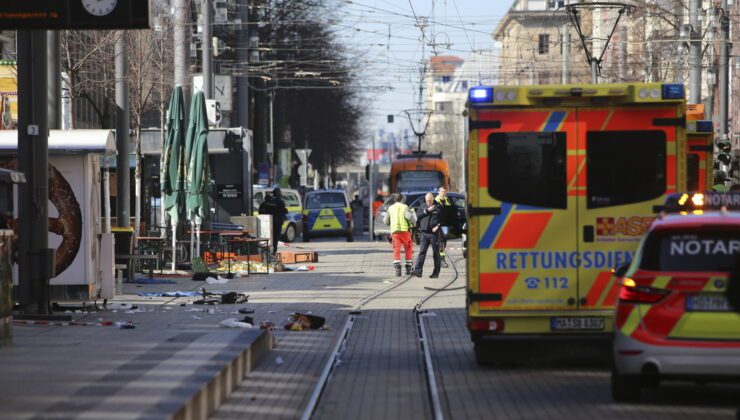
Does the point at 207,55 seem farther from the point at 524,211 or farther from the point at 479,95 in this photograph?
the point at 524,211

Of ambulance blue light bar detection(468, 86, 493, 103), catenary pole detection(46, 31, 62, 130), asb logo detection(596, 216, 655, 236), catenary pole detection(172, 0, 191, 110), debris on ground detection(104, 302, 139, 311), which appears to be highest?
catenary pole detection(172, 0, 191, 110)

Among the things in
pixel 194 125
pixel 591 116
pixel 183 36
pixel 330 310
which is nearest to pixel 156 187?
pixel 183 36

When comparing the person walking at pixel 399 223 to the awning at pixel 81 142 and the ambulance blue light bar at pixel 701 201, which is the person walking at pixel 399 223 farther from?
the ambulance blue light bar at pixel 701 201

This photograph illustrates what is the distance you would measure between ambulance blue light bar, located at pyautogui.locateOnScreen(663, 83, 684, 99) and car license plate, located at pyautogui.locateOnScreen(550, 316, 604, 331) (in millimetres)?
2224

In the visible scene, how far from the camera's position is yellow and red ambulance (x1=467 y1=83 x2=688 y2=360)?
14.3 meters

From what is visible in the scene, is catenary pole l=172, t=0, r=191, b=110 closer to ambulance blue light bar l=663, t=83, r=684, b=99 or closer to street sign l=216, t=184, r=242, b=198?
street sign l=216, t=184, r=242, b=198

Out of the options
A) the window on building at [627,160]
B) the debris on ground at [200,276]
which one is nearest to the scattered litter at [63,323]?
the window on building at [627,160]

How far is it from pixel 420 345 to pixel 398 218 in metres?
13.3

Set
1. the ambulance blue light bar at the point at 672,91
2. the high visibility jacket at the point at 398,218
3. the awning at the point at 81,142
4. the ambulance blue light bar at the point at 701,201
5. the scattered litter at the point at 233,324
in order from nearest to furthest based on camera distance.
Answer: the ambulance blue light bar at the point at 701,201 < the ambulance blue light bar at the point at 672,91 < the scattered litter at the point at 233,324 < the awning at the point at 81,142 < the high visibility jacket at the point at 398,218

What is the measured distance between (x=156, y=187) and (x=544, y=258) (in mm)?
33119

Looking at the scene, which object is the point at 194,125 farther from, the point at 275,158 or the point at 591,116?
the point at 275,158

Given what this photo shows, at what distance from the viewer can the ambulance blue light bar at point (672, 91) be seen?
47.0ft

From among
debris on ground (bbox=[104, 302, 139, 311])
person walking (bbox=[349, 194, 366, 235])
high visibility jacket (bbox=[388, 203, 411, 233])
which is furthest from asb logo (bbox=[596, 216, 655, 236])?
person walking (bbox=[349, 194, 366, 235])

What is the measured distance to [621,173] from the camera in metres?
14.5
